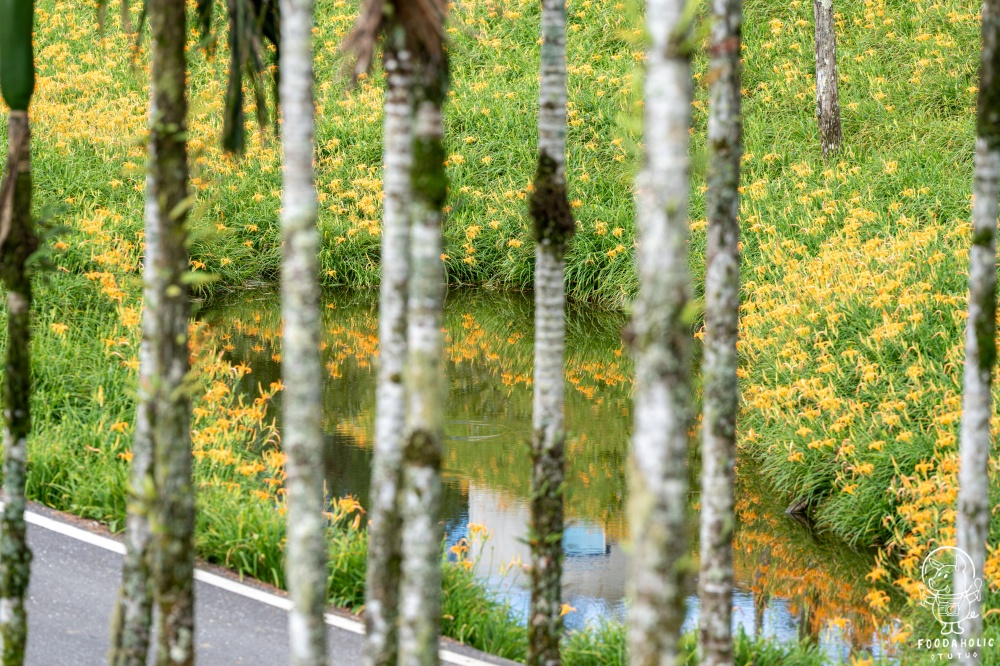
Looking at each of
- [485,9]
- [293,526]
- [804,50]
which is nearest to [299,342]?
[293,526]

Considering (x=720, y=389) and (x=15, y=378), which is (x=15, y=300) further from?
(x=720, y=389)

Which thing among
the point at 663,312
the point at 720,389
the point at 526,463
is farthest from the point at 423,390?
the point at 526,463

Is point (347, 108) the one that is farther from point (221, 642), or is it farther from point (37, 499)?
point (221, 642)

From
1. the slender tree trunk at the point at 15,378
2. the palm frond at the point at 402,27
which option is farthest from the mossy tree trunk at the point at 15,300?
the palm frond at the point at 402,27

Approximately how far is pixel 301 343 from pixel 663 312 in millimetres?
1387

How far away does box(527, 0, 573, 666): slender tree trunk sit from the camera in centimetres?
542

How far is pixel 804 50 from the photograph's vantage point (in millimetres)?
21438

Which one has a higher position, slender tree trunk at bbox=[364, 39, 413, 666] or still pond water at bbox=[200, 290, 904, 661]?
slender tree trunk at bbox=[364, 39, 413, 666]

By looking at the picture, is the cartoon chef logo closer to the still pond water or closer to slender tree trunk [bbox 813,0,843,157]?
the still pond water

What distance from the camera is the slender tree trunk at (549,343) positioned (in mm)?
5418

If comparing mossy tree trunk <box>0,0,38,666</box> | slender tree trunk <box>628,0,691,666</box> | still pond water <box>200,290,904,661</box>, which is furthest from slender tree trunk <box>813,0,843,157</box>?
slender tree trunk <box>628,0,691,666</box>

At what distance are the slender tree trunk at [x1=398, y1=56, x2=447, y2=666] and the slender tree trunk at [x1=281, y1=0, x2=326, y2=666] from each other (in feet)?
1.03

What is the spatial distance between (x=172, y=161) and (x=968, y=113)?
1609 centimetres

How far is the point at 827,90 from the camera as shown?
1831 cm
